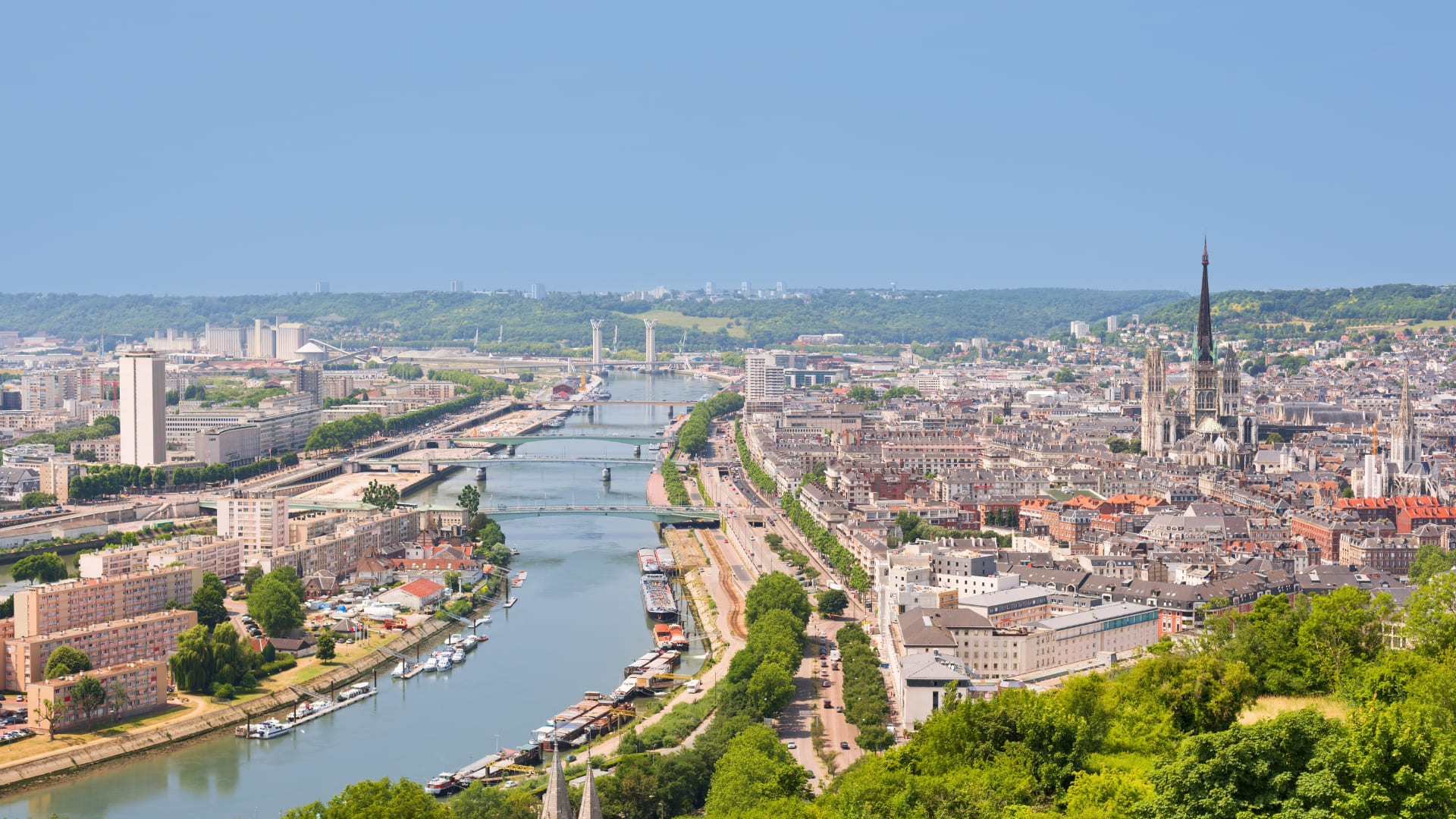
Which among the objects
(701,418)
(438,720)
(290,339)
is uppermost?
(290,339)

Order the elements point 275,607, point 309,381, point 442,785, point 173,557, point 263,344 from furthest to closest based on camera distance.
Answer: point 263,344 < point 309,381 < point 173,557 < point 275,607 < point 442,785

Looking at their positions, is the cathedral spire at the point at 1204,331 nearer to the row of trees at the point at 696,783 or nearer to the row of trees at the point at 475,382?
the row of trees at the point at 696,783

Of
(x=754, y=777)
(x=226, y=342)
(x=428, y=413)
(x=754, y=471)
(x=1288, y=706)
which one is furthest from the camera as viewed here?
(x=226, y=342)

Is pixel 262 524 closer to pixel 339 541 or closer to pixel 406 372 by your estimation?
pixel 339 541

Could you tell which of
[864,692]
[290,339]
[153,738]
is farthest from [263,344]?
[864,692]

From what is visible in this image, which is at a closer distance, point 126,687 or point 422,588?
point 126,687

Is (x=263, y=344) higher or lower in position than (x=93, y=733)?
higher

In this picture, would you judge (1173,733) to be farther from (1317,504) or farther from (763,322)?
(763,322)

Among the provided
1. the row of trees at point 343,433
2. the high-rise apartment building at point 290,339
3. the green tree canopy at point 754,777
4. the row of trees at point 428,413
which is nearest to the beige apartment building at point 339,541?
the green tree canopy at point 754,777
